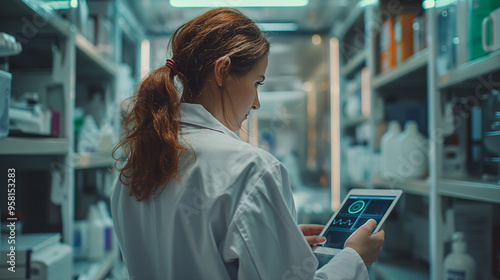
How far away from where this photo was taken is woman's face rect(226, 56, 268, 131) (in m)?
0.82

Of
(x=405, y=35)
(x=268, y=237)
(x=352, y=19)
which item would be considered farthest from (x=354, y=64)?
(x=268, y=237)

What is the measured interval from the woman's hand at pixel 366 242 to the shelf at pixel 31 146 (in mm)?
887

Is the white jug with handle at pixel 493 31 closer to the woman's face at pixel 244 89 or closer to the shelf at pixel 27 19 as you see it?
the woman's face at pixel 244 89

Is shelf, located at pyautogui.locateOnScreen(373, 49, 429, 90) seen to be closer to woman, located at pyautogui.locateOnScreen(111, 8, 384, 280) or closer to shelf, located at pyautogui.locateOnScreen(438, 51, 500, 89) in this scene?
shelf, located at pyautogui.locateOnScreen(438, 51, 500, 89)

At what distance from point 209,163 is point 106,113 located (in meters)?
1.71

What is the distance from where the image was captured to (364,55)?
2.28 m

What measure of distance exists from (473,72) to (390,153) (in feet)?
2.43

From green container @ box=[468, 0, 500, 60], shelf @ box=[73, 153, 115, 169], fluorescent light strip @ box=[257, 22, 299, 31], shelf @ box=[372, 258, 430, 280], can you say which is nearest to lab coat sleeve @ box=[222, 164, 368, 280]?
green container @ box=[468, 0, 500, 60]

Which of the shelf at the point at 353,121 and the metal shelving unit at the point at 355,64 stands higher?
the metal shelving unit at the point at 355,64

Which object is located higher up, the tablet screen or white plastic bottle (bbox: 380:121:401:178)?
white plastic bottle (bbox: 380:121:401:178)

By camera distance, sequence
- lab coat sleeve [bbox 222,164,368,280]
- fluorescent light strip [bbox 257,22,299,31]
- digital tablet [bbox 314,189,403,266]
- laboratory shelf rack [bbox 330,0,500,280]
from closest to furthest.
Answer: lab coat sleeve [bbox 222,164,368,280], digital tablet [bbox 314,189,403,266], laboratory shelf rack [bbox 330,0,500,280], fluorescent light strip [bbox 257,22,299,31]

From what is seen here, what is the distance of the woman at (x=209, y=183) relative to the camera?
684 mm

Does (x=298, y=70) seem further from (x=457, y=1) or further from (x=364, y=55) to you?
(x=457, y=1)

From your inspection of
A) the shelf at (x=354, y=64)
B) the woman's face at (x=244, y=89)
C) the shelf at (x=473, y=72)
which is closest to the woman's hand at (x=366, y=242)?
the woman's face at (x=244, y=89)
